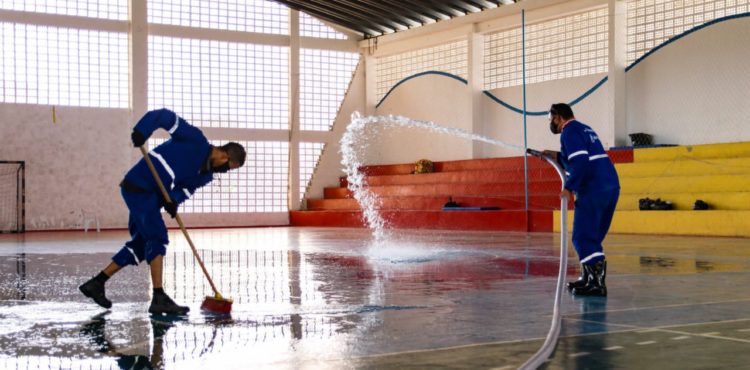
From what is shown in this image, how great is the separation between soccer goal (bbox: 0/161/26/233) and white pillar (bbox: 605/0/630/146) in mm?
18383

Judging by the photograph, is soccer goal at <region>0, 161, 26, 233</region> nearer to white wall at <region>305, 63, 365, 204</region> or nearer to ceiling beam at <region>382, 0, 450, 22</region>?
white wall at <region>305, 63, 365, 204</region>

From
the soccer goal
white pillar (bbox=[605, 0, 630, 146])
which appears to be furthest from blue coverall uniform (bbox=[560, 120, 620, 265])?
the soccer goal

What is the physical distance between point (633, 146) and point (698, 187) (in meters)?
3.73

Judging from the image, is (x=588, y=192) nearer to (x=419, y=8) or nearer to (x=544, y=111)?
(x=544, y=111)

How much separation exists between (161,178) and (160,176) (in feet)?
0.05

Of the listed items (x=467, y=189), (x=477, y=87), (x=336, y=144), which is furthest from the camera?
(x=336, y=144)

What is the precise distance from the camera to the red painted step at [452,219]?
2389 centimetres

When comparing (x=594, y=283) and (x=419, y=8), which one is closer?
(x=594, y=283)

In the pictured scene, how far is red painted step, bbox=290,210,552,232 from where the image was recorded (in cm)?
2389

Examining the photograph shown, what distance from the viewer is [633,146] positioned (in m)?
24.9

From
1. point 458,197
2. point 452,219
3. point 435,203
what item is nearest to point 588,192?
point 452,219

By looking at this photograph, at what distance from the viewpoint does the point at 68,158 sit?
97.9 feet

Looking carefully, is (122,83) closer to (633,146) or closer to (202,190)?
(202,190)

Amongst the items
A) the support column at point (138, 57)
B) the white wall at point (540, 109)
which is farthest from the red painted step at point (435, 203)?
the support column at point (138, 57)
